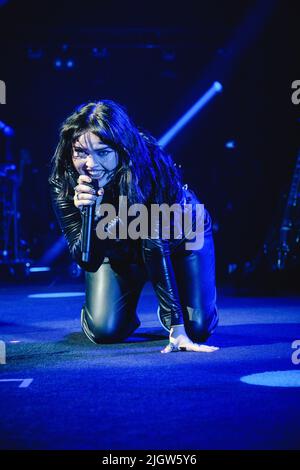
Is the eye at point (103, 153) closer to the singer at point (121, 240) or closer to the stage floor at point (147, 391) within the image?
the singer at point (121, 240)

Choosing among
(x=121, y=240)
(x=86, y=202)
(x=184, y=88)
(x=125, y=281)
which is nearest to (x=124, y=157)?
(x=86, y=202)

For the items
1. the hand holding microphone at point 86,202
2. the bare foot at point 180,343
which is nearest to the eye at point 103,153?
the hand holding microphone at point 86,202

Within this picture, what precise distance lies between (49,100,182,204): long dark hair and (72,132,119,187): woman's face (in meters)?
0.02

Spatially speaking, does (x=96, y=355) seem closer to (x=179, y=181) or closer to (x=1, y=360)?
(x=1, y=360)

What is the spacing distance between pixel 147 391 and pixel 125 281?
1.13 m

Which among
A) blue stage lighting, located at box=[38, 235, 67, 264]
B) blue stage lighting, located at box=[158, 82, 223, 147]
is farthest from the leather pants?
blue stage lighting, located at box=[38, 235, 67, 264]

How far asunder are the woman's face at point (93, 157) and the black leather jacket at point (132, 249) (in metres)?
0.16

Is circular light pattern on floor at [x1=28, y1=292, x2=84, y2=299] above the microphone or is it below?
below

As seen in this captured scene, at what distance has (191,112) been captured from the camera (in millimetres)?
8703

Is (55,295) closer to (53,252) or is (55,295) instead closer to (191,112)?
(53,252)

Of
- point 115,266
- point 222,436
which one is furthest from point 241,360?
point 222,436

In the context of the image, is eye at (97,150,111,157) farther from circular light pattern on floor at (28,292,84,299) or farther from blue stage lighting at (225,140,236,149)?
blue stage lighting at (225,140,236,149)

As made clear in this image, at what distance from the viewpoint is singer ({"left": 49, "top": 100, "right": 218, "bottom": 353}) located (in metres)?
2.83

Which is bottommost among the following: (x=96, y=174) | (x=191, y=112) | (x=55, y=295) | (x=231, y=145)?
(x=55, y=295)
